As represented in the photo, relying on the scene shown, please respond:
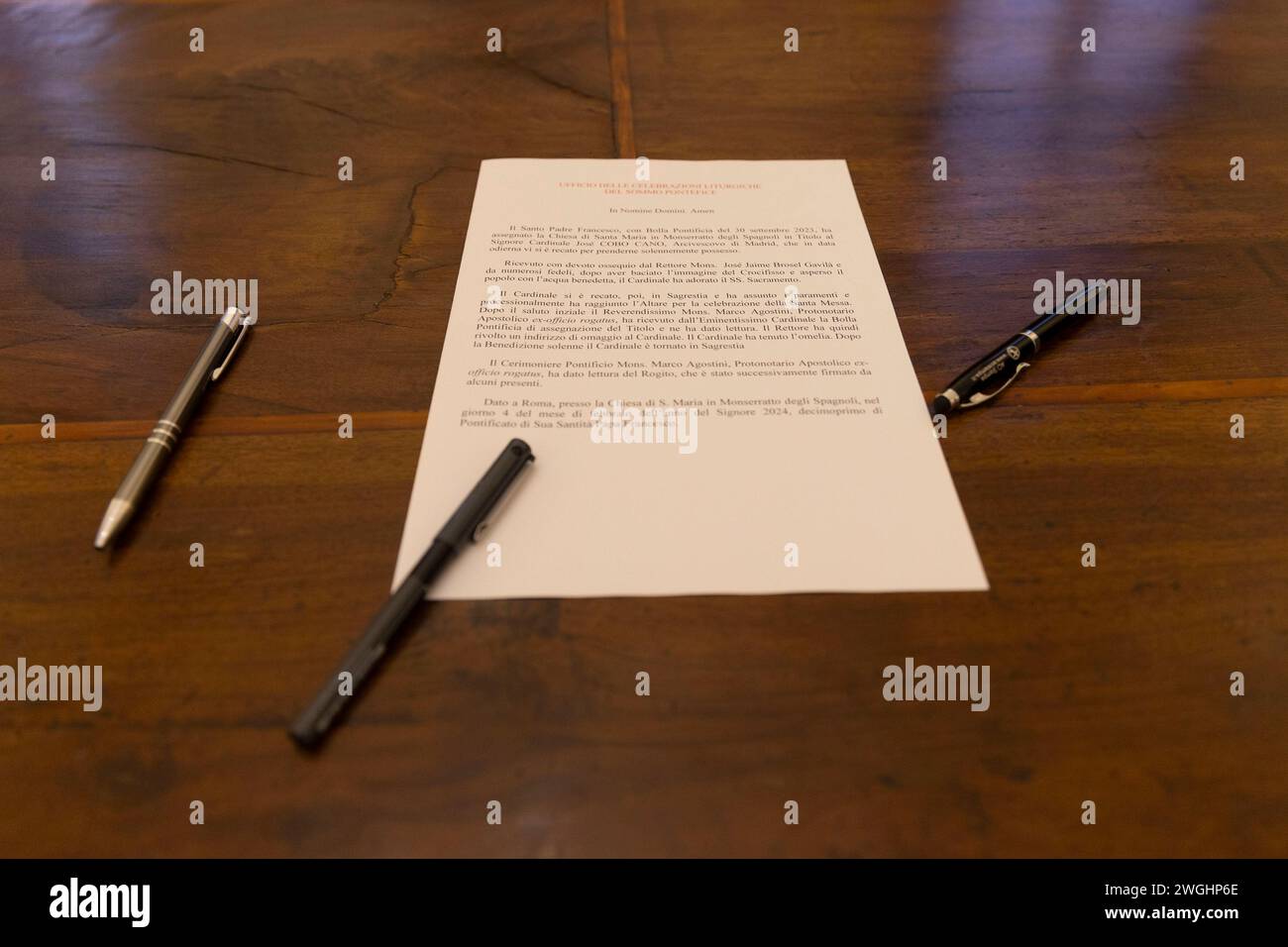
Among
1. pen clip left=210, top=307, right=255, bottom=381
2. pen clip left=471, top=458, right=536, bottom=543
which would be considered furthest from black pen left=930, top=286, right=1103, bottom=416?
pen clip left=210, top=307, right=255, bottom=381

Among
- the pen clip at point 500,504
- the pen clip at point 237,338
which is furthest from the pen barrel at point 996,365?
the pen clip at point 237,338

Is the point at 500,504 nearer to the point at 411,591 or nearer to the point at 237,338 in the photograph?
the point at 411,591

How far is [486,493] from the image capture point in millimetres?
476

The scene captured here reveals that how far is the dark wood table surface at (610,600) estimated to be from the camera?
0.39m

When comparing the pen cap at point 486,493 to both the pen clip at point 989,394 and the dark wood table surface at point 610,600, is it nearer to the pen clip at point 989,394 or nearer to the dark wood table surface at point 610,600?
the dark wood table surface at point 610,600

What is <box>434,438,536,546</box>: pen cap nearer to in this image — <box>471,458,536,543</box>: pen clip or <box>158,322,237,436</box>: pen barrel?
<box>471,458,536,543</box>: pen clip

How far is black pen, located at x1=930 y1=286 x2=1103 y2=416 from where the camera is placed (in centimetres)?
54

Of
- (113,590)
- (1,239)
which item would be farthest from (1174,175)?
(1,239)

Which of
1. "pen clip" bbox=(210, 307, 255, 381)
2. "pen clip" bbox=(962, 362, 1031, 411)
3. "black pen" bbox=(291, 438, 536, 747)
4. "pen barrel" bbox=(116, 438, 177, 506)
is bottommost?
"black pen" bbox=(291, 438, 536, 747)

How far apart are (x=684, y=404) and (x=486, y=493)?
143mm

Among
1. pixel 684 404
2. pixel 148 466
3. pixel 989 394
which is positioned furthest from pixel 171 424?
pixel 989 394

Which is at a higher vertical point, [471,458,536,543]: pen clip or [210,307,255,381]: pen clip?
[210,307,255,381]: pen clip

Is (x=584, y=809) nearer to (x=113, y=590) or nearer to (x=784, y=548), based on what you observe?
(x=784, y=548)

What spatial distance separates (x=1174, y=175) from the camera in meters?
0.74
